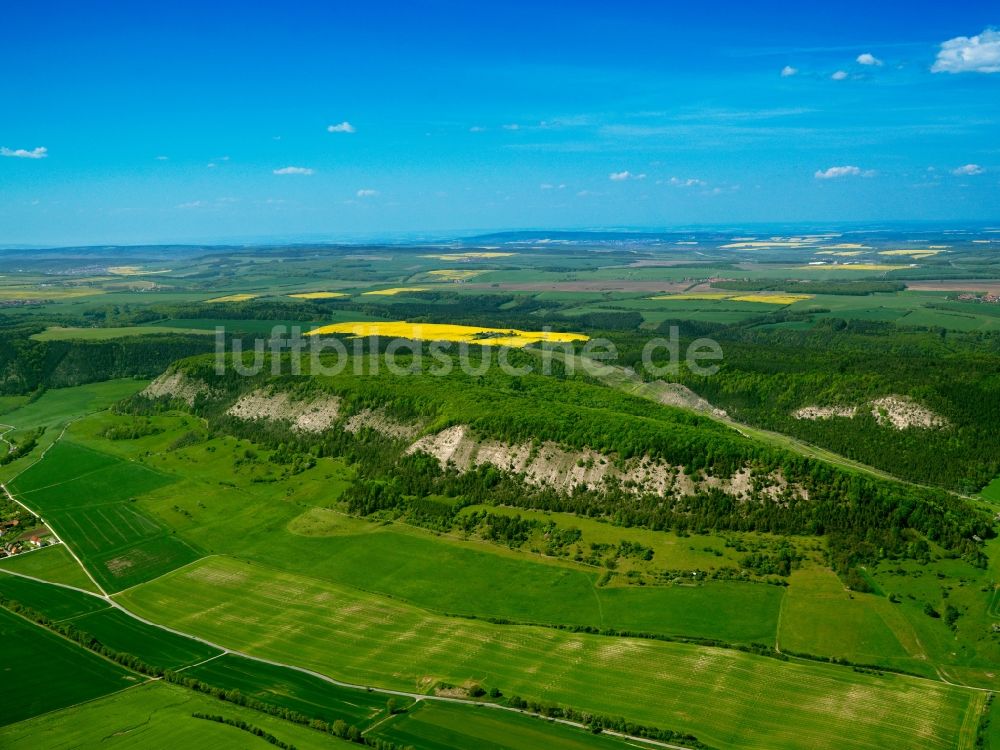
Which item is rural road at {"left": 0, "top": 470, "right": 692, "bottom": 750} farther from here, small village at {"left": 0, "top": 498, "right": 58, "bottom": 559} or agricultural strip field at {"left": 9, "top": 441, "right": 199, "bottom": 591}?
small village at {"left": 0, "top": 498, "right": 58, "bottom": 559}

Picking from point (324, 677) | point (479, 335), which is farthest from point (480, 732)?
point (479, 335)

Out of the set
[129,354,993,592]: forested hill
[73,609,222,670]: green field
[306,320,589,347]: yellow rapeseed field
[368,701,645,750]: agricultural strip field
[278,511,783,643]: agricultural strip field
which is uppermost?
[306,320,589,347]: yellow rapeseed field

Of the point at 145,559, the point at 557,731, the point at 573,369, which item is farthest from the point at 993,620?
the point at 573,369

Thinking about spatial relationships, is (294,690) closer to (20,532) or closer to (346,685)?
(346,685)

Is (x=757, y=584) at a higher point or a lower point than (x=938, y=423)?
lower

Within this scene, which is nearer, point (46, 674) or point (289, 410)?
point (46, 674)

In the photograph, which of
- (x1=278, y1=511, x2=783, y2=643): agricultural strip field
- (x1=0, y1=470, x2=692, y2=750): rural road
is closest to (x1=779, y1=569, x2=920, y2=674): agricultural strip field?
(x1=278, y1=511, x2=783, y2=643): agricultural strip field

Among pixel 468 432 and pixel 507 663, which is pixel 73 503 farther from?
pixel 507 663
